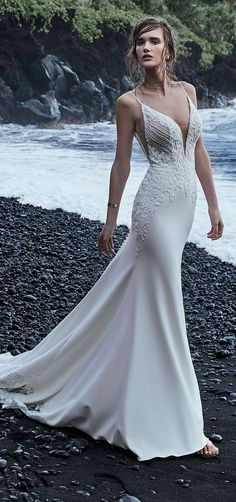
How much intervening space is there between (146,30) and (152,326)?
4.25 ft

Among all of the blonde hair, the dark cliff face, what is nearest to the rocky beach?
the blonde hair

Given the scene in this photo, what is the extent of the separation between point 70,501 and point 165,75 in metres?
1.85

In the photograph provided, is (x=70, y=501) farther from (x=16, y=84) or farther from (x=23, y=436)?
(x=16, y=84)

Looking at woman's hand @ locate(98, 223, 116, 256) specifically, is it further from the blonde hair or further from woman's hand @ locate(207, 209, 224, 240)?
the blonde hair

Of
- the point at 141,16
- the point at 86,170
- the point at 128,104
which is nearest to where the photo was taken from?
Result: the point at 128,104

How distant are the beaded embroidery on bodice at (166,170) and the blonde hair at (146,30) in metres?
0.14

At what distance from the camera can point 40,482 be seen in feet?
10.8

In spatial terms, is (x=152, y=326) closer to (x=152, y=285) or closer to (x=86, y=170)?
(x=152, y=285)

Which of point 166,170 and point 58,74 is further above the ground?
point 166,170

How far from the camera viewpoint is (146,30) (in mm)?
3422

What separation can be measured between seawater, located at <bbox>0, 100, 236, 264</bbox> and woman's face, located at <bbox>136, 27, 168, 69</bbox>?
547 cm

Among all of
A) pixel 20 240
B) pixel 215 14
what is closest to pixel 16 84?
pixel 215 14

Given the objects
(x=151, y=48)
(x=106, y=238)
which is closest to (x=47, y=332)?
(x=106, y=238)

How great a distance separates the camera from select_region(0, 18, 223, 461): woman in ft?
11.3
